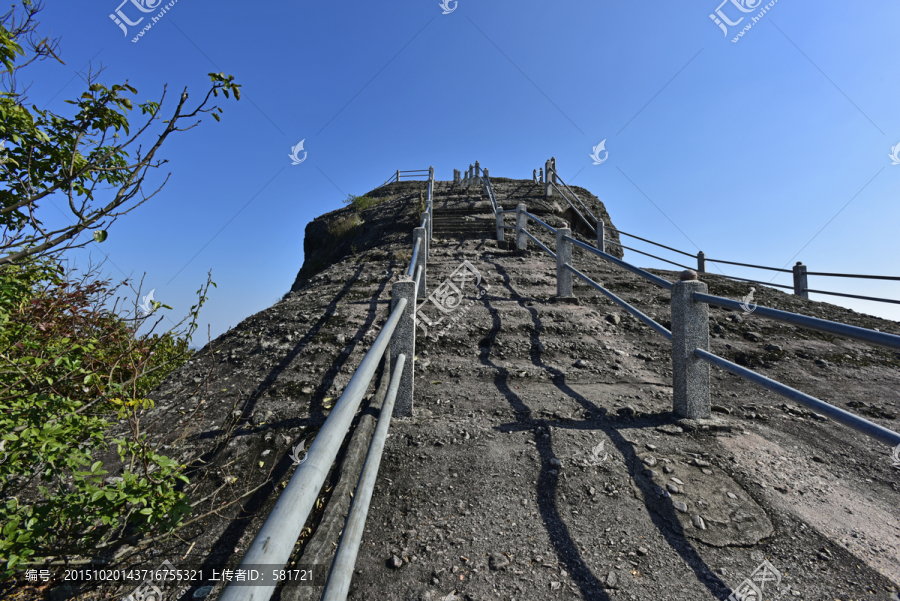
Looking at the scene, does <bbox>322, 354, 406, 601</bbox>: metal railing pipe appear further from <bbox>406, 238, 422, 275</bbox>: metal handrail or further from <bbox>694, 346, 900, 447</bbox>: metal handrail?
<bbox>406, 238, 422, 275</bbox>: metal handrail

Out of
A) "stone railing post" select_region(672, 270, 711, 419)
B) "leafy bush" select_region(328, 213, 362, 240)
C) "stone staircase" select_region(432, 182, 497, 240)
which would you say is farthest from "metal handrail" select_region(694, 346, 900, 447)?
"leafy bush" select_region(328, 213, 362, 240)

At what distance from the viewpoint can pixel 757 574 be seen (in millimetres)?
1676

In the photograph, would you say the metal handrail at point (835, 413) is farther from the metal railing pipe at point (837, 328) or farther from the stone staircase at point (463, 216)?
the stone staircase at point (463, 216)

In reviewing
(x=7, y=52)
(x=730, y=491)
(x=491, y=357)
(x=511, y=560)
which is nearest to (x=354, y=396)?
(x=511, y=560)

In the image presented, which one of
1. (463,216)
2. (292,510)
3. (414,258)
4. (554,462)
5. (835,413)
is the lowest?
(554,462)

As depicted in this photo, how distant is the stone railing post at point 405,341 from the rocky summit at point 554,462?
0.11 m

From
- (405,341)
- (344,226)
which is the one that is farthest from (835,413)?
(344,226)

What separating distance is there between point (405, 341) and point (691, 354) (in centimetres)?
195

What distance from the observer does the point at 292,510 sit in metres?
0.88

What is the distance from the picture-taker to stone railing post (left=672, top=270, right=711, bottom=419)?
2.77 metres

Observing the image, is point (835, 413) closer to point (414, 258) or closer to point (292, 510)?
point (292, 510)

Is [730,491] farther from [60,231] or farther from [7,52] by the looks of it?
[7,52]

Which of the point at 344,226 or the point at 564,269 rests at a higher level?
the point at 344,226

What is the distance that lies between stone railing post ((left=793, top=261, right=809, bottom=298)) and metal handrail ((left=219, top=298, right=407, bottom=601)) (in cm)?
851
